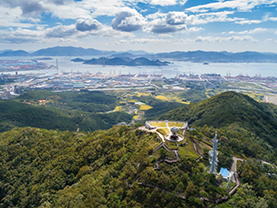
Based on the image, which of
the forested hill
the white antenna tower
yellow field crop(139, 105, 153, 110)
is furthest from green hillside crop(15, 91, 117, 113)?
the white antenna tower

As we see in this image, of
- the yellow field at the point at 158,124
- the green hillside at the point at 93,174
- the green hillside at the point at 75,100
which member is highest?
the yellow field at the point at 158,124

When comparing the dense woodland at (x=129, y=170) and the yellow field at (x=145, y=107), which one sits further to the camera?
the yellow field at (x=145, y=107)

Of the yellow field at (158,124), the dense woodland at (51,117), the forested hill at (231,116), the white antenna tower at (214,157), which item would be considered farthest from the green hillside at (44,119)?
the white antenna tower at (214,157)

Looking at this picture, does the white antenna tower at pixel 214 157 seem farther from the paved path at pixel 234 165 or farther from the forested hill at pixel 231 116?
the forested hill at pixel 231 116

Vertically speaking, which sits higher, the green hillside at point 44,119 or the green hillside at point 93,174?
the green hillside at point 93,174

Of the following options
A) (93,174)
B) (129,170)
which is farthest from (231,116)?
(93,174)

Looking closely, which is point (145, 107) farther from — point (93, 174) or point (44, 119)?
point (93, 174)
